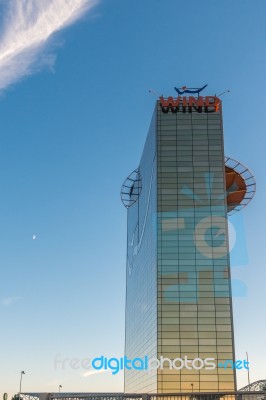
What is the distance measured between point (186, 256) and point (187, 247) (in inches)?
108

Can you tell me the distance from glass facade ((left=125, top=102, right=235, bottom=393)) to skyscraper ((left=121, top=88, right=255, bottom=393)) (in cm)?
27

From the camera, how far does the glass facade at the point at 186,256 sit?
152 meters

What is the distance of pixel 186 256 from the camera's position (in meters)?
163

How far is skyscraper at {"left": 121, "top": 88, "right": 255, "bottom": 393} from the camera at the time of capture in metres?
152

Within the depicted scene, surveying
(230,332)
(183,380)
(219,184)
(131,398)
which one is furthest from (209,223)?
(131,398)

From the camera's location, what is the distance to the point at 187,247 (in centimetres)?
16400

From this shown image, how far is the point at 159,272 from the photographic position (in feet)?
527

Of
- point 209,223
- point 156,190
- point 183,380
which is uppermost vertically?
point 156,190

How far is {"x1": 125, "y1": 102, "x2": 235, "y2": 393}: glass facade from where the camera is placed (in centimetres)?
15188

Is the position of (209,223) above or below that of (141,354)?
above

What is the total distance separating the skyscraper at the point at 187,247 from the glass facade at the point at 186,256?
274mm

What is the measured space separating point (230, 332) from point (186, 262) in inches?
918

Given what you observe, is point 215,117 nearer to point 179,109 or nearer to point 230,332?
point 179,109

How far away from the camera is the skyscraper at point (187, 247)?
15188 centimetres
